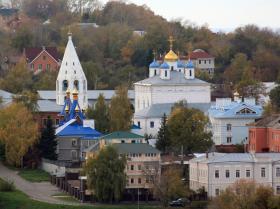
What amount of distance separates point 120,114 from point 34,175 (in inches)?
264

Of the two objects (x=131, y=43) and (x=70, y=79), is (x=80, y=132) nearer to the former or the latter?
(x=70, y=79)

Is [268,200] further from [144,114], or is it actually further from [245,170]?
[144,114]

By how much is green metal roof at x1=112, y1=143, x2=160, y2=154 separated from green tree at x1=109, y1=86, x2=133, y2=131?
910 centimetres

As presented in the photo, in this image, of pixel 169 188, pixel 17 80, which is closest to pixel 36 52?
pixel 17 80

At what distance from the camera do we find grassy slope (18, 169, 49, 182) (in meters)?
78.1

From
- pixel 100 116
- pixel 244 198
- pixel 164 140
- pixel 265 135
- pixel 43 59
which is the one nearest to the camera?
pixel 244 198

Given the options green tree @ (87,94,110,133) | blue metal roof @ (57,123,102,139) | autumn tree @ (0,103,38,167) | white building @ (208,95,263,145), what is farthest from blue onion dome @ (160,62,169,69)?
autumn tree @ (0,103,38,167)

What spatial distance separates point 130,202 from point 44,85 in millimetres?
36005

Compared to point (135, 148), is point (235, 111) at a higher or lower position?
higher

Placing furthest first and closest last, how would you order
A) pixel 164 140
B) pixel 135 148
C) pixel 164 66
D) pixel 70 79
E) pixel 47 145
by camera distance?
pixel 70 79
pixel 164 66
pixel 47 145
pixel 164 140
pixel 135 148

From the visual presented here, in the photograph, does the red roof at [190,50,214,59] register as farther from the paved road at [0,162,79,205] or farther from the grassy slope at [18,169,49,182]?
the paved road at [0,162,79,205]

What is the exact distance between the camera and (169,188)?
69.4m

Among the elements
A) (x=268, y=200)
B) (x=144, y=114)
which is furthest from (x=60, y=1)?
(x=268, y=200)

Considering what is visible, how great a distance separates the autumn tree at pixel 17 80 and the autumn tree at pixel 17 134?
21540mm
